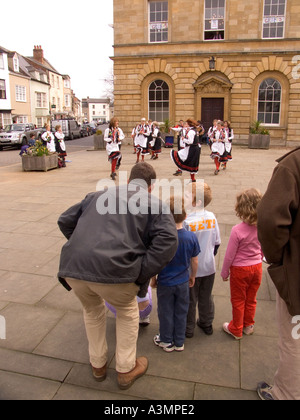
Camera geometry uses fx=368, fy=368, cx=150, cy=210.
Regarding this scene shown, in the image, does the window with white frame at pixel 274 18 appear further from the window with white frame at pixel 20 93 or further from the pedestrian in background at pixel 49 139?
the window with white frame at pixel 20 93

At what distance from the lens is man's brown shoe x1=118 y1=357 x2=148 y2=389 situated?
Answer: 267 cm

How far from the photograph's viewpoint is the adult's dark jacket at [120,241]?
2.34m

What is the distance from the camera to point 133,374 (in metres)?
2.73

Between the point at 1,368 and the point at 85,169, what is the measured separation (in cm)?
1149

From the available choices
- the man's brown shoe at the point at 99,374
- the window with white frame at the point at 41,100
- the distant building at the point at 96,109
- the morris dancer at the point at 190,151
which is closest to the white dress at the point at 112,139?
the morris dancer at the point at 190,151

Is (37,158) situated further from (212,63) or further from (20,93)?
(20,93)

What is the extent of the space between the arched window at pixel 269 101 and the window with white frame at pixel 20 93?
3064cm

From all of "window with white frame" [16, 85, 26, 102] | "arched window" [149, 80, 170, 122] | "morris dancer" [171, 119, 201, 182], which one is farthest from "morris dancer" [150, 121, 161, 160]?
"window with white frame" [16, 85, 26, 102]

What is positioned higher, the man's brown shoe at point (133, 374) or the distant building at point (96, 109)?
the distant building at point (96, 109)

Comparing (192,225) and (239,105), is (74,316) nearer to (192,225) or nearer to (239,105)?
(192,225)

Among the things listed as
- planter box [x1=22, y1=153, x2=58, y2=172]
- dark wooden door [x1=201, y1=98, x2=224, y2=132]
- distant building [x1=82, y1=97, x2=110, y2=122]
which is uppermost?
distant building [x1=82, y1=97, x2=110, y2=122]

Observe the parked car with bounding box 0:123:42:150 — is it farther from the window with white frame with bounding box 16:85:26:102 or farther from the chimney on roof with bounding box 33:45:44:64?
the chimney on roof with bounding box 33:45:44:64

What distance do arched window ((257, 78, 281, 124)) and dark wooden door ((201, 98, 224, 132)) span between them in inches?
92.4

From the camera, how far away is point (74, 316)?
12.0 ft
